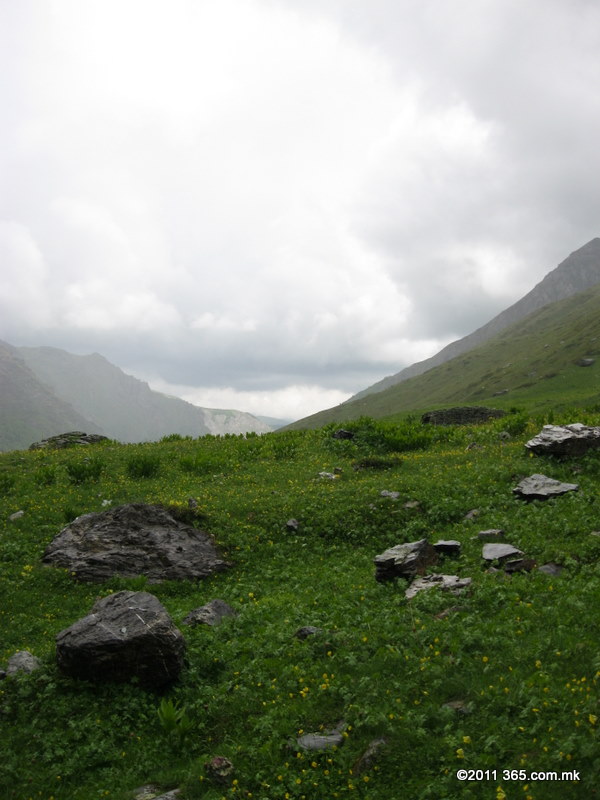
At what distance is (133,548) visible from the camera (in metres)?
18.2

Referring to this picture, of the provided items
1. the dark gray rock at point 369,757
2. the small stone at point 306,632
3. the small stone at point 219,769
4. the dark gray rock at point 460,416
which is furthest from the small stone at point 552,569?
the dark gray rock at point 460,416

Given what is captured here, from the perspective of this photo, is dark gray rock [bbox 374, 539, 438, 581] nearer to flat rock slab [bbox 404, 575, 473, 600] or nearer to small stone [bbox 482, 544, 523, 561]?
flat rock slab [bbox 404, 575, 473, 600]

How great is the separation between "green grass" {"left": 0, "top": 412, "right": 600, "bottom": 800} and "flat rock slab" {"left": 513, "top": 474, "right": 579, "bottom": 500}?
0.61 metres

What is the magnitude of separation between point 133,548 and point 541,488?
1513 centimetres

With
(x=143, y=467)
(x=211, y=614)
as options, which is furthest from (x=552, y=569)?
(x=143, y=467)

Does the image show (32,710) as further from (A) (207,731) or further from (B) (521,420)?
(B) (521,420)

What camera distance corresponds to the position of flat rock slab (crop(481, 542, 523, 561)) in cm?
1507

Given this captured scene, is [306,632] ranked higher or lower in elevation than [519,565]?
lower

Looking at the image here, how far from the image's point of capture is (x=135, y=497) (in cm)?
2373

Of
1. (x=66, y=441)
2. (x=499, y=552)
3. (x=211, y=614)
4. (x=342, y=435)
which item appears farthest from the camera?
(x=66, y=441)

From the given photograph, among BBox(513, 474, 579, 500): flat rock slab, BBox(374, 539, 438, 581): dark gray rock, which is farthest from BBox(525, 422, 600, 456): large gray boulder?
BBox(374, 539, 438, 581): dark gray rock

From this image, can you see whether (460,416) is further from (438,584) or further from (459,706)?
(459,706)

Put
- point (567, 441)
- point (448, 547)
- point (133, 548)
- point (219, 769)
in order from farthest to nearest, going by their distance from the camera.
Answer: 1. point (567, 441)
2. point (133, 548)
3. point (448, 547)
4. point (219, 769)

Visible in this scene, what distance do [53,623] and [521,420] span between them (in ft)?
90.1
